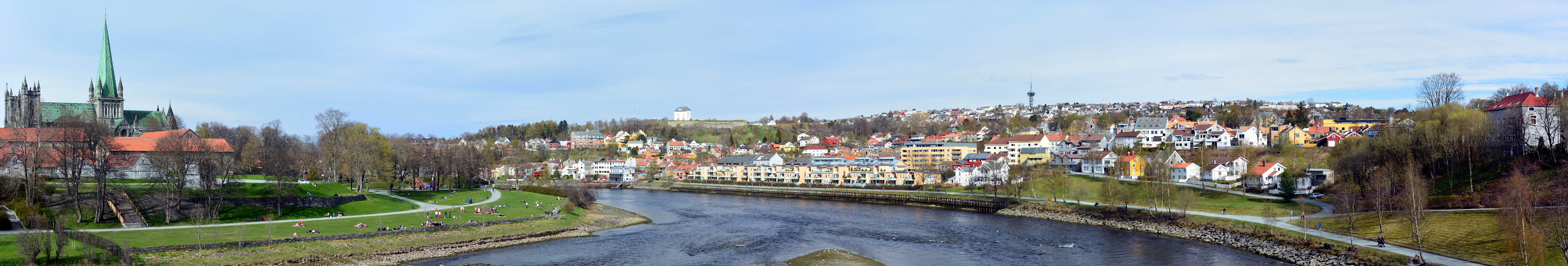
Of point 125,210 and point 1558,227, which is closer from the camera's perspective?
point 1558,227

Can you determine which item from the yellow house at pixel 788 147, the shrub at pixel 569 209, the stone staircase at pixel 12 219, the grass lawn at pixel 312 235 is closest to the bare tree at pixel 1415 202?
the grass lawn at pixel 312 235

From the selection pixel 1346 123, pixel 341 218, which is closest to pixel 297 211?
pixel 341 218

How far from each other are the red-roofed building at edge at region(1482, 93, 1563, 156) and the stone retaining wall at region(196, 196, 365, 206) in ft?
220

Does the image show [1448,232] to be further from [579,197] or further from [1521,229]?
[579,197]

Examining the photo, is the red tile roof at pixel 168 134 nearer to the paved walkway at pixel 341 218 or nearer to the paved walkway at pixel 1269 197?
the paved walkway at pixel 341 218

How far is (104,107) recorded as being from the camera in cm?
7738

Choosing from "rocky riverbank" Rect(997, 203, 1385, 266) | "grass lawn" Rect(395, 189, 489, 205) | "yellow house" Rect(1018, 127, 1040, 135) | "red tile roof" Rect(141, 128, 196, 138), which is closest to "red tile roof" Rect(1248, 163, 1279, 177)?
"rocky riverbank" Rect(997, 203, 1385, 266)

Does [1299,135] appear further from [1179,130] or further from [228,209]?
[228,209]

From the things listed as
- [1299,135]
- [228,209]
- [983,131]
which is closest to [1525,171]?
[1299,135]

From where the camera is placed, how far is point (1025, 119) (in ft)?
608

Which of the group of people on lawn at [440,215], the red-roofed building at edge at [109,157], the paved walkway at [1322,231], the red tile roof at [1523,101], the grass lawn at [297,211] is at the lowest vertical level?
the paved walkway at [1322,231]

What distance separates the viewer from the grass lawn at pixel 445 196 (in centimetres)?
5616

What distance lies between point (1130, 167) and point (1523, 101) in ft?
89.3

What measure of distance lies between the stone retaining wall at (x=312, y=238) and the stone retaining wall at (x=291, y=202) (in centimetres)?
889
